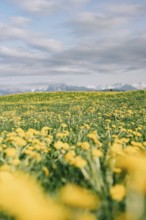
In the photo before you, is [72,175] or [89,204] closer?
[89,204]

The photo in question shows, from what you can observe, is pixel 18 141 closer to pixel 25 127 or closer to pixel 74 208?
pixel 74 208

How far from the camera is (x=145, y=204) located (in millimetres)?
2514

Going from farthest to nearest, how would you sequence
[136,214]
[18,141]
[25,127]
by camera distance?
[25,127]
[18,141]
[136,214]

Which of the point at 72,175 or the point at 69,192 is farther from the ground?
the point at 69,192

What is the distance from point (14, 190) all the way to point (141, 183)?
89 cm

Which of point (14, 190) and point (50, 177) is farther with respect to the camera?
point (50, 177)

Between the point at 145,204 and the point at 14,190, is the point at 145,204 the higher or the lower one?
the lower one

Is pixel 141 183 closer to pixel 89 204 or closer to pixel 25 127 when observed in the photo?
pixel 89 204

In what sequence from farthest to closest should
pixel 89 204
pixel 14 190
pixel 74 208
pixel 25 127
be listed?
pixel 25 127 → pixel 74 208 → pixel 89 204 → pixel 14 190

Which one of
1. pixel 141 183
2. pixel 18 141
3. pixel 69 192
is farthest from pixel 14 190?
pixel 18 141

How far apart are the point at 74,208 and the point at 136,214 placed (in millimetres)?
451

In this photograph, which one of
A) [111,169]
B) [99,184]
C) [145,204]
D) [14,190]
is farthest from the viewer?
[111,169]

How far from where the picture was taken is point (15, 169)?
3801 mm

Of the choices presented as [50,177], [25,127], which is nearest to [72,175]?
[50,177]
